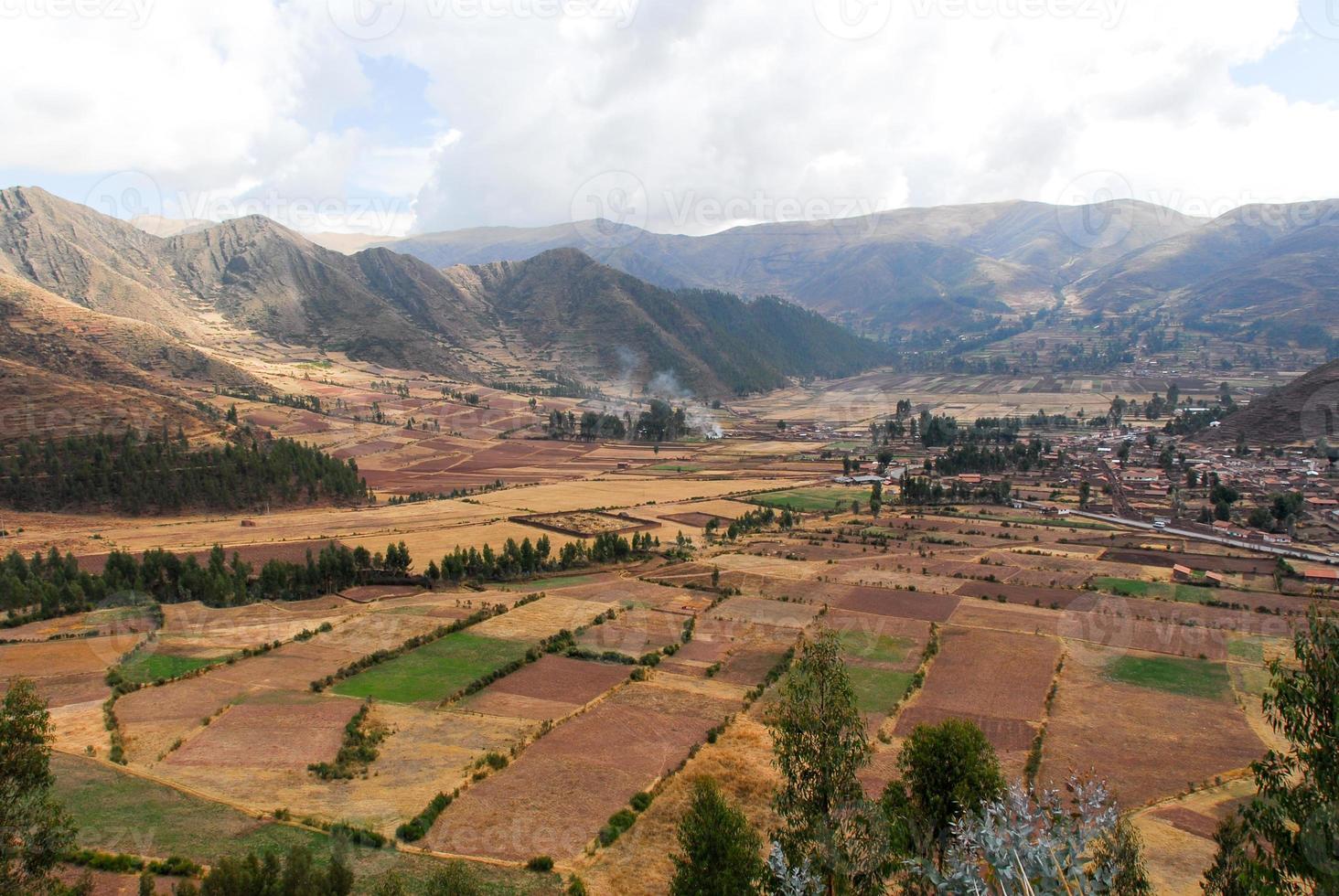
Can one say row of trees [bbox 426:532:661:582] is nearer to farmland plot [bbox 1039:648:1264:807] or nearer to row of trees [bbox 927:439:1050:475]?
farmland plot [bbox 1039:648:1264:807]

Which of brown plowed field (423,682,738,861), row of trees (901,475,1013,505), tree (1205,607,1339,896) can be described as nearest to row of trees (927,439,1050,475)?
row of trees (901,475,1013,505)

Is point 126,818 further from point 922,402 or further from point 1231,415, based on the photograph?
point 922,402

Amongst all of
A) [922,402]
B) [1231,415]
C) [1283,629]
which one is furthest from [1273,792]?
[922,402]

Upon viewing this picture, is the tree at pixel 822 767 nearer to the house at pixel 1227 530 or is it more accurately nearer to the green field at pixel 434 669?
the green field at pixel 434 669

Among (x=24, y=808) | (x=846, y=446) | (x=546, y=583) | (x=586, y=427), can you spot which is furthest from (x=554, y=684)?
(x=586, y=427)

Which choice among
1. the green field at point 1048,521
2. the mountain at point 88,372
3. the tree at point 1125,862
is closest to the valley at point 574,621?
the mountain at point 88,372
